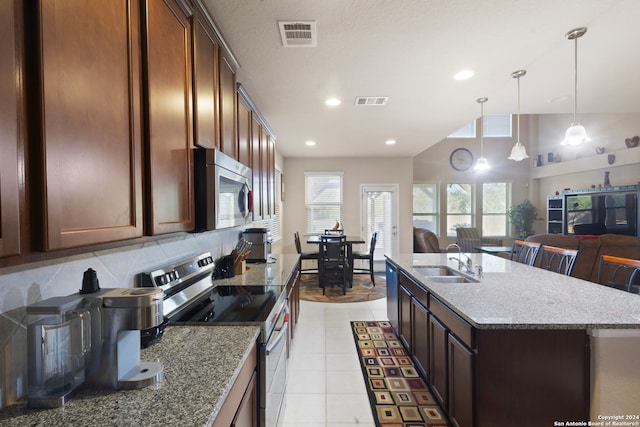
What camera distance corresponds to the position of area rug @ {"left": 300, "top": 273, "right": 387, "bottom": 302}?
16.1 ft

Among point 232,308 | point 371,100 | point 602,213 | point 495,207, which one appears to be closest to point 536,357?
point 232,308

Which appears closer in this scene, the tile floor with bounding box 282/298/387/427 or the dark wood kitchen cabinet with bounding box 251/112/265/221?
the tile floor with bounding box 282/298/387/427

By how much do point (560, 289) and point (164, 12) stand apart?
2.70m

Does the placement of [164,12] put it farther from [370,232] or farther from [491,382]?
[370,232]

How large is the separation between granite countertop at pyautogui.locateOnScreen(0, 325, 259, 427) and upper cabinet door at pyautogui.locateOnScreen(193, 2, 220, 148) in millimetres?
962

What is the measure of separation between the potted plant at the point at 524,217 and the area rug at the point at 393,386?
268 inches

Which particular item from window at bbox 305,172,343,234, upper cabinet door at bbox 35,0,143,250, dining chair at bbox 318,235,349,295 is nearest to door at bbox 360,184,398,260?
window at bbox 305,172,343,234

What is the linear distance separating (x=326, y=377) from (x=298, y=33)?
2.65 meters

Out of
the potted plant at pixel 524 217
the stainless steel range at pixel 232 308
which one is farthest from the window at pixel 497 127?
the stainless steel range at pixel 232 308

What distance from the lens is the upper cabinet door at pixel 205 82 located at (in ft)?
4.99

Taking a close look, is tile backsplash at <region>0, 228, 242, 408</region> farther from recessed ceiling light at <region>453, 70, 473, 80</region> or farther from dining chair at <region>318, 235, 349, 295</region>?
dining chair at <region>318, 235, 349, 295</region>

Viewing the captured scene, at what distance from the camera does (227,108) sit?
6.65ft

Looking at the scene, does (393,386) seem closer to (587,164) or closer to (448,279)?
(448,279)

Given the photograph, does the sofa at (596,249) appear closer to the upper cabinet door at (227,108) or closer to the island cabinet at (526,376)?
the island cabinet at (526,376)
